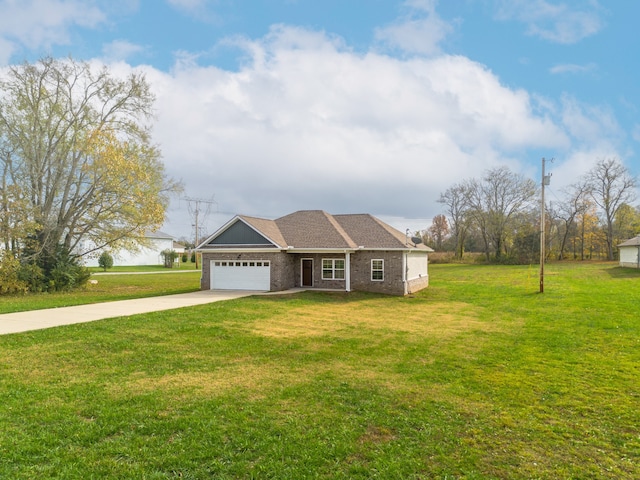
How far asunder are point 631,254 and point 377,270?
103 ft

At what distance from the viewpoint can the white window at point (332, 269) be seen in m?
22.3

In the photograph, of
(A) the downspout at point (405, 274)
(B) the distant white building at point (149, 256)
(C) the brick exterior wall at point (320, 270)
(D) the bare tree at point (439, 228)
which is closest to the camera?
(A) the downspout at point (405, 274)

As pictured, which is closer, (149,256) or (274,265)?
(274,265)

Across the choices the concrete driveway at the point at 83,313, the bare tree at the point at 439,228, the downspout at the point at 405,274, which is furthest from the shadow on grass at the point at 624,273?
the bare tree at the point at 439,228

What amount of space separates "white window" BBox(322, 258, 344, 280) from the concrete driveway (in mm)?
6967

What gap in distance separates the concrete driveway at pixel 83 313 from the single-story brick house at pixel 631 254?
129 ft

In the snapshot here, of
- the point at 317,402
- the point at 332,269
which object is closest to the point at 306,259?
the point at 332,269

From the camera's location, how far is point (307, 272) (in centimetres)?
2327

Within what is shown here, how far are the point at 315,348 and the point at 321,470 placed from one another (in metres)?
5.27

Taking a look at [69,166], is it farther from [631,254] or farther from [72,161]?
[631,254]

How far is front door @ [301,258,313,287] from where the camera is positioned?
23.1 metres

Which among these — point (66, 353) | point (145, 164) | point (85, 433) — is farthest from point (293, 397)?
point (145, 164)

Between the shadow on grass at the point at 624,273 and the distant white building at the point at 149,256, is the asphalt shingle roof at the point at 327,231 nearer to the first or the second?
the shadow on grass at the point at 624,273

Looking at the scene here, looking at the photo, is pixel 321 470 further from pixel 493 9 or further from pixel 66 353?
pixel 493 9
